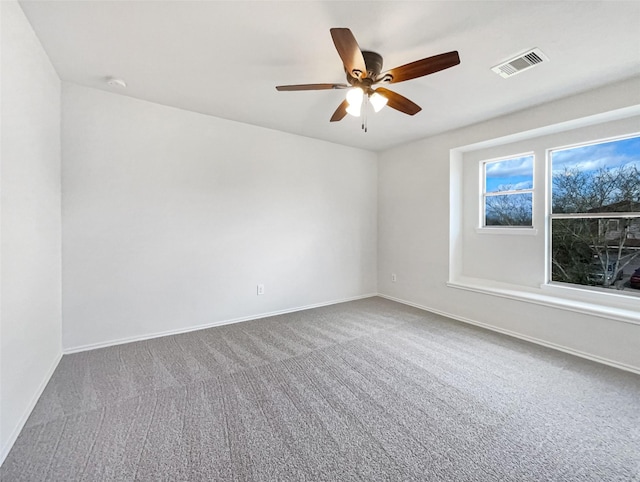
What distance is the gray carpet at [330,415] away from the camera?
1485 mm

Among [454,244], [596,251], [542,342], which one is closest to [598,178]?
[596,251]

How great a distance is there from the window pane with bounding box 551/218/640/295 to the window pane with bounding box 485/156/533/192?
623 millimetres

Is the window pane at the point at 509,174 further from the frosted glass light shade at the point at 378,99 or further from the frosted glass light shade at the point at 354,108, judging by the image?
the frosted glass light shade at the point at 354,108

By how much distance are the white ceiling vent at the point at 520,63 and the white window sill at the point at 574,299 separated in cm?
233

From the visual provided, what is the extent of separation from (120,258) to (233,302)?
4.46ft

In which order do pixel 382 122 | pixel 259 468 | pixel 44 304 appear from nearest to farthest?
1. pixel 259 468
2. pixel 44 304
3. pixel 382 122

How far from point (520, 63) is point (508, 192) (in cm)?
185

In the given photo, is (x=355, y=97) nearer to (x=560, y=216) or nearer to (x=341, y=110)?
(x=341, y=110)

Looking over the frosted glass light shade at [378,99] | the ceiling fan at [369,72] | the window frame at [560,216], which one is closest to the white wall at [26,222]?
the ceiling fan at [369,72]

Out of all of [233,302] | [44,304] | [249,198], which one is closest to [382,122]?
[249,198]

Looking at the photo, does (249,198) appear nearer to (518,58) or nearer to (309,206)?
(309,206)

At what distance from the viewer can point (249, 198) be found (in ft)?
12.3

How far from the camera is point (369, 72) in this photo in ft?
6.91

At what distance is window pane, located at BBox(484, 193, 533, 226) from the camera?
3508 millimetres
